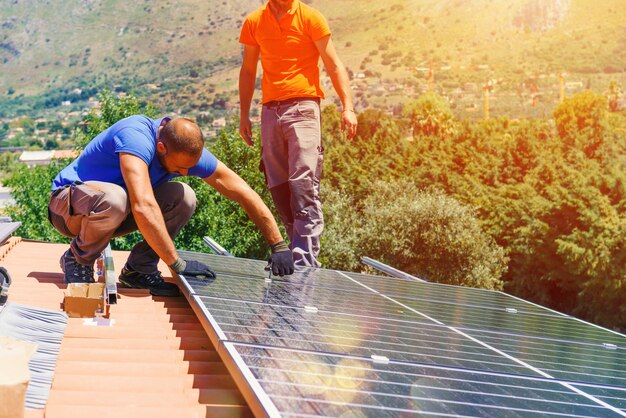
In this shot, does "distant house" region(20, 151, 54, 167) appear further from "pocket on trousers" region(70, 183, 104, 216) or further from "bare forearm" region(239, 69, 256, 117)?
"pocket on trousers" region(70, 183, 104, 216)

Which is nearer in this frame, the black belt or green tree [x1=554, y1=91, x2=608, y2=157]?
the black belt

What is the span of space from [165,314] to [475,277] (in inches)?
1309

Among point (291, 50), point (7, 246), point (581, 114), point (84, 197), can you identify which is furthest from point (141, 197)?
point (581, 114)

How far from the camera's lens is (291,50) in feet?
24.2

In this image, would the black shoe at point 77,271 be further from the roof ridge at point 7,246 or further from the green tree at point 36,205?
the green tree at point 36,205

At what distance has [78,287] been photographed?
4.85 m

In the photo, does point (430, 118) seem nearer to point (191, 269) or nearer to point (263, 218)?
point (263, 218)

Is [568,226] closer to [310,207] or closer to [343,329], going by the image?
[310,207]

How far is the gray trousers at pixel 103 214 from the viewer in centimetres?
521

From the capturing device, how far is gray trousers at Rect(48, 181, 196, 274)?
5211 mm

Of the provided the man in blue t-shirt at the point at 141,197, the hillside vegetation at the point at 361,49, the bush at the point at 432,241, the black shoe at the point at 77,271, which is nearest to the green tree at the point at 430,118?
the hillside vegetation at the point at 361,49

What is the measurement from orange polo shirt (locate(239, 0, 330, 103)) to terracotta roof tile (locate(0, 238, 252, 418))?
8.04 ft

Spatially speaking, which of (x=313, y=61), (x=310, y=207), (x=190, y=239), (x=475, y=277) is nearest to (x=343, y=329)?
(x=310, y=207)

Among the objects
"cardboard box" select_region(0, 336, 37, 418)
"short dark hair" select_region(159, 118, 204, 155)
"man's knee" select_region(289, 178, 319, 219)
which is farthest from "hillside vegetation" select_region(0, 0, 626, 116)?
"cardboard box" select_region(0, 336, 37, 418)
